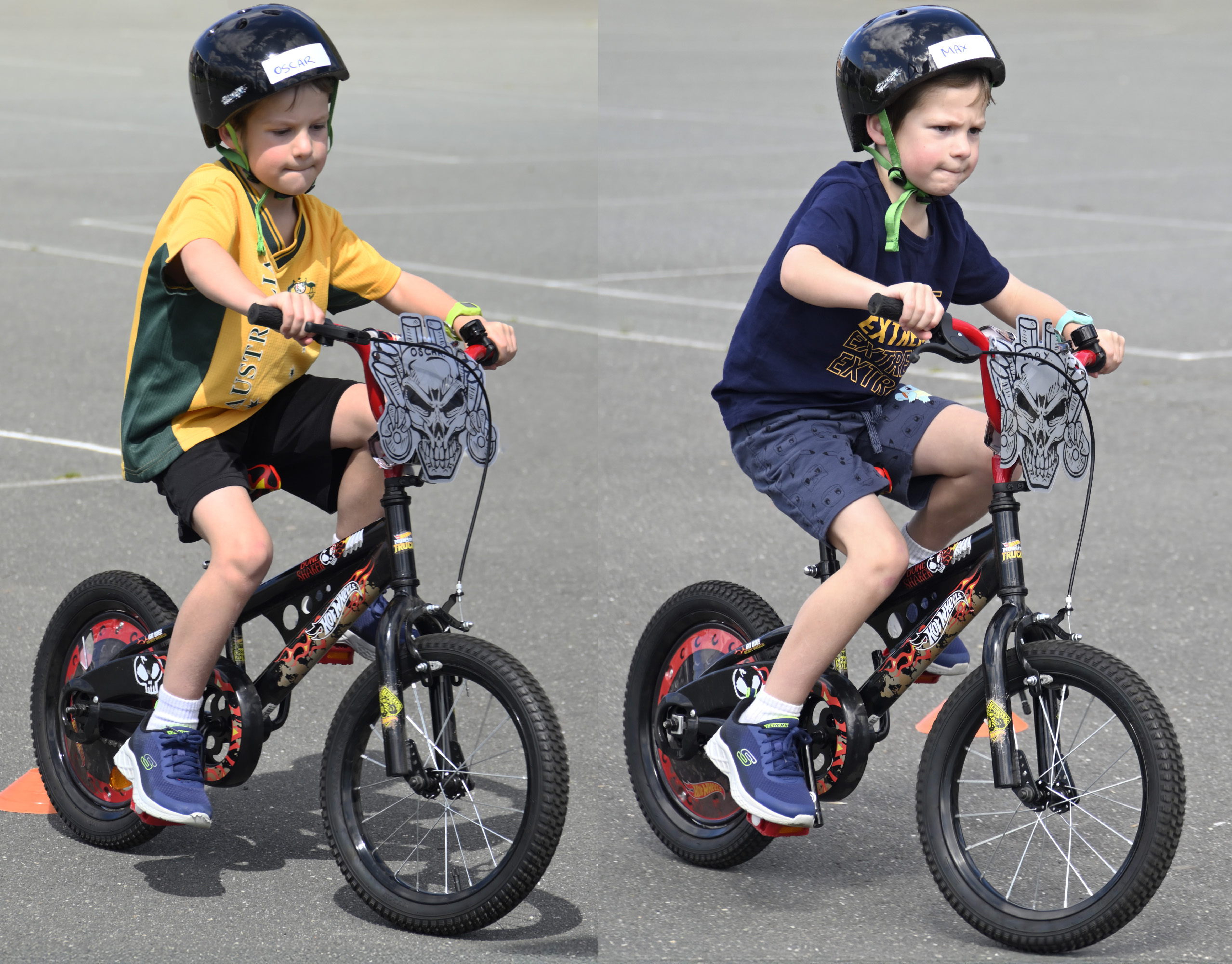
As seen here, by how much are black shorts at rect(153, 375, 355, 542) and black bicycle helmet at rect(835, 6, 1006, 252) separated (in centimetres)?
138

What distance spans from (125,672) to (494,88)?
27092 millimetres

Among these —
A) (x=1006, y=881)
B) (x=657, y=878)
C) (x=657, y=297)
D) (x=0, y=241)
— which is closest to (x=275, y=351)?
(x=657, y=878)

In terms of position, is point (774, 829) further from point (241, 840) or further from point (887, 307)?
point (241, 840)

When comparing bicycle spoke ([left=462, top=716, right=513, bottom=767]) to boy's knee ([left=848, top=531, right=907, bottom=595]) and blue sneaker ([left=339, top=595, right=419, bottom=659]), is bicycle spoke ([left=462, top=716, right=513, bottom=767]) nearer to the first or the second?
blue sneaker ([left=339, top=595, right=419, bottom=659])

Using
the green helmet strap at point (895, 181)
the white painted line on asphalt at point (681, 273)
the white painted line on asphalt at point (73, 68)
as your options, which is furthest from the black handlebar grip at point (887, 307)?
the white painted line on asphalt at point (73, 68)

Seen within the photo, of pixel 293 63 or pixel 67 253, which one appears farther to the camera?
pixel 67 253

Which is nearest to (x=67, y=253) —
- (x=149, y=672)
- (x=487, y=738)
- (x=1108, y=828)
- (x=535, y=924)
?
(x=149, y=672)

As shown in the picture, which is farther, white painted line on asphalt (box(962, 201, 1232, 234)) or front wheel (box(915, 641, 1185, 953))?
white painted line on asphalt (box(962, 201, 1232, 234))

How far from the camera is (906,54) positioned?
12.5 feet

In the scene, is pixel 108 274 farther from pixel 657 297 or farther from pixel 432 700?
pixel 432 700

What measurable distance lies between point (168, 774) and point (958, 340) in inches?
79.8

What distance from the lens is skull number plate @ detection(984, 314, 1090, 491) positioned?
12.0 feet

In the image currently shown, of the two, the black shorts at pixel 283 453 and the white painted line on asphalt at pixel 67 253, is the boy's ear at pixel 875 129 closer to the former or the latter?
the black shorts at pixel 283 453

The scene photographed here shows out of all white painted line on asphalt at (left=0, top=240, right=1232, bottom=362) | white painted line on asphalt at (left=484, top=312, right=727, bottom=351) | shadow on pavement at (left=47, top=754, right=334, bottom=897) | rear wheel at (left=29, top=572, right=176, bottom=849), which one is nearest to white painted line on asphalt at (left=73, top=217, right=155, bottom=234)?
white painted line on asphalt at (left=0, top=240, right=1232, bottom=362)
